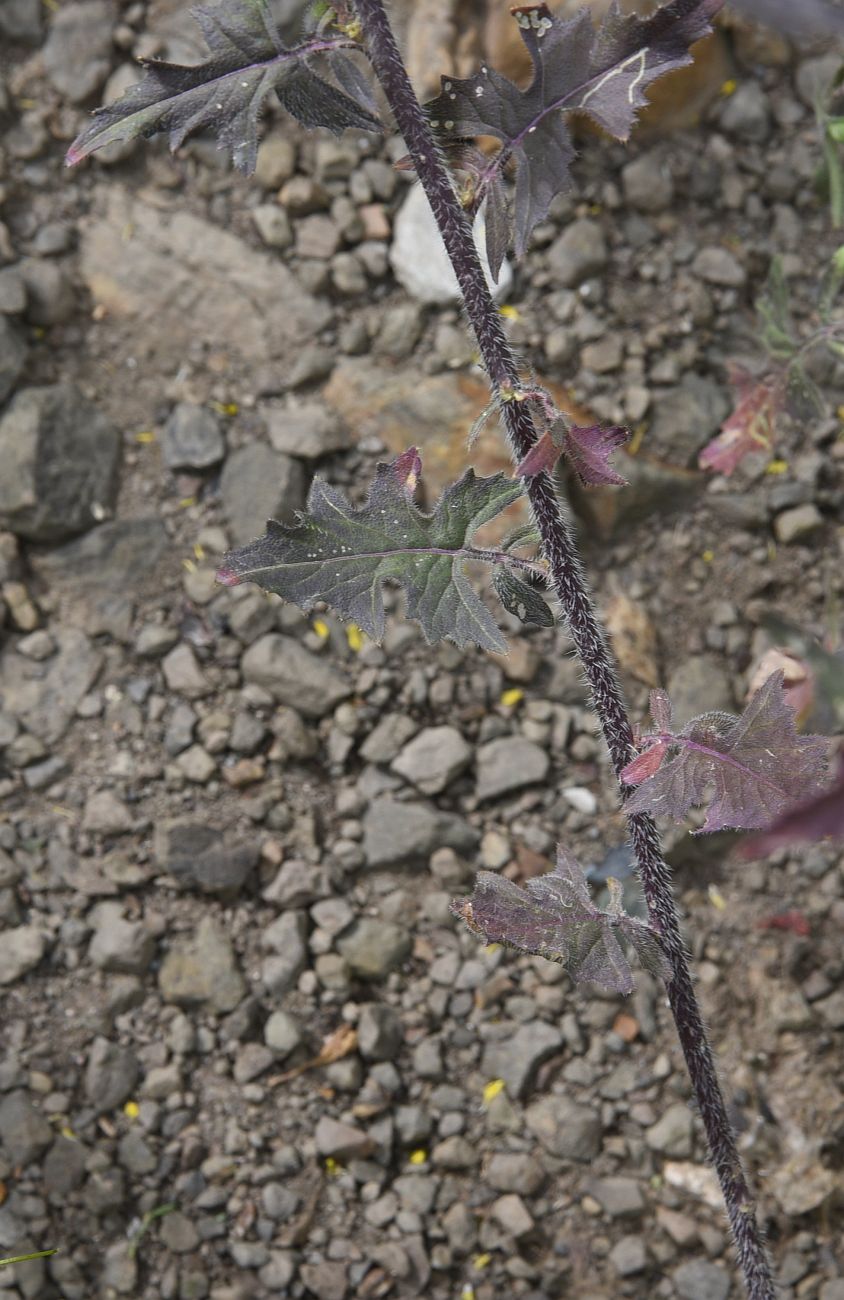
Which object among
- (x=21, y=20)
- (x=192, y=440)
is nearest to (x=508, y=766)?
(x=192, y=440)

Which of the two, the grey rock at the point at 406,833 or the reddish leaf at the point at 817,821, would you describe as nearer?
the reddish leaf at the point at 817,821

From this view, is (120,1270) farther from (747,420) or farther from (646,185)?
(646,185)

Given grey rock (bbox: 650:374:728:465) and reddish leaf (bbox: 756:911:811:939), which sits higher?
grey rock (bbox: 650:374:728:465)

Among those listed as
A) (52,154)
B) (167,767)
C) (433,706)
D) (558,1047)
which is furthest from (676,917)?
(52,154)

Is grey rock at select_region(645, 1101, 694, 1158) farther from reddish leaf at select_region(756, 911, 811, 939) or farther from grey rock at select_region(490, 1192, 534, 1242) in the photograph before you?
reddish leaf at select_region(756, 911, 811, 939)

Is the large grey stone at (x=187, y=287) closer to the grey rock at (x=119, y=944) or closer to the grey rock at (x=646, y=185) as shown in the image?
the grey rock at (x=646, y=185)

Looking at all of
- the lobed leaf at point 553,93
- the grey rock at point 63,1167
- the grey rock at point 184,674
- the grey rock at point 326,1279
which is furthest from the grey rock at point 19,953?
the lobed leaf at point 553,93

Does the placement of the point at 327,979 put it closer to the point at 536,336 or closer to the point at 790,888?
the point at 790,888

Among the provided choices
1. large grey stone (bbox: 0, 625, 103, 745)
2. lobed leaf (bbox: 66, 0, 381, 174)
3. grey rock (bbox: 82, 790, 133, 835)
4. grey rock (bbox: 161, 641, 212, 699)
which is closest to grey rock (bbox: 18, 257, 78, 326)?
large grey stone (bbox: 0, 625, 103, 745)

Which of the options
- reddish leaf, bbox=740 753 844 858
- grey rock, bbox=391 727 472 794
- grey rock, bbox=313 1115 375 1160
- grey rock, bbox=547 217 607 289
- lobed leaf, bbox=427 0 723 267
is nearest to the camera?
reddish leaf, bbox=740 753 844 858
